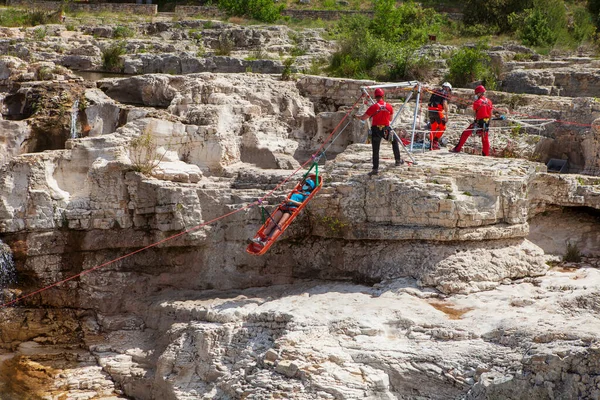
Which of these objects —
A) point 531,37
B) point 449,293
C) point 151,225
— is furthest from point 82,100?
point 531,37

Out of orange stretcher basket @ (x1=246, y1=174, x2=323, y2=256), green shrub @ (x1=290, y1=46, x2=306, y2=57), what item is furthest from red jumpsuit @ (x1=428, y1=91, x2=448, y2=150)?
green shrub @ (x1=290, y1=46, x2=306, y2=57)

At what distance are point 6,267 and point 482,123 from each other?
29.2 ft

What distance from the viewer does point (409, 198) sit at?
15.5m

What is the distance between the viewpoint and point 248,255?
54.9 ft

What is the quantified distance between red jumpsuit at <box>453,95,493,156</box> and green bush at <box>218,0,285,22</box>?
38.7ft

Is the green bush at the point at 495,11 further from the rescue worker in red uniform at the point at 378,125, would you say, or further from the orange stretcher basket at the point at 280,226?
the orange stretcher basket at the point at 280,226

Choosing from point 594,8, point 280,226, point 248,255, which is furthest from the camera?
point 594,8

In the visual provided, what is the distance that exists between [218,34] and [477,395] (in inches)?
558

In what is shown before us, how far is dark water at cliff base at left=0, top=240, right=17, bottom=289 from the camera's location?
16.2 metres

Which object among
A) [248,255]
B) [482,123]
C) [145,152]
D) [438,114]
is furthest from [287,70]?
[248,255]

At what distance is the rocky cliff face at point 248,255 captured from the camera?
13.8m

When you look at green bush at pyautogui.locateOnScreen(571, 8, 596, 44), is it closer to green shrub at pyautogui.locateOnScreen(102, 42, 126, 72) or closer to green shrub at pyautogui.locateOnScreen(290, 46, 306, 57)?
green shrub at pyautogui.locateOnScreen(290, 46, 306, 57)

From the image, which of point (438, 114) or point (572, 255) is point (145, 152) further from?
point (572, 255)

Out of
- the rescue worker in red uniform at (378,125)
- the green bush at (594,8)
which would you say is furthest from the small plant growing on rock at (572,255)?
the green bush at (594,8)
